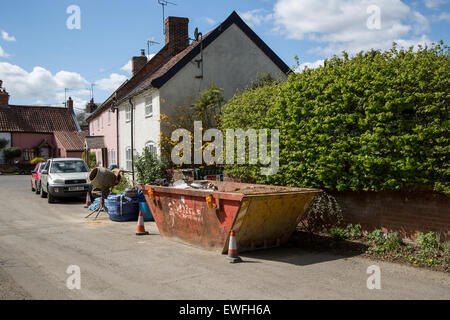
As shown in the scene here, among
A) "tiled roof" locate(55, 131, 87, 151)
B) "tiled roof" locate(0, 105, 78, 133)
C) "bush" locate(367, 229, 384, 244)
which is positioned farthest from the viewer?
"tiled roof" locate(0, 105, 78, 133)

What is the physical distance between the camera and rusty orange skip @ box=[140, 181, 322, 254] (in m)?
6.86

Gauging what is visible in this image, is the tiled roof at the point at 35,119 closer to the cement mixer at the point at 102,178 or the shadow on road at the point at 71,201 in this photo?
the shadow on road at the point at 71,201

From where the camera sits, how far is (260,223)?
725 cm

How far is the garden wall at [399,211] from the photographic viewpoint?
709 centimetres

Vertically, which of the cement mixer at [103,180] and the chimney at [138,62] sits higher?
the chimney at [138,62]

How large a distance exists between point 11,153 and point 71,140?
21.5 ft

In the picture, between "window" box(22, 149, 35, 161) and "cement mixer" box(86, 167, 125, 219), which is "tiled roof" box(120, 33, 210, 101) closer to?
"cement mixer" box(86, 167, 125, 219)

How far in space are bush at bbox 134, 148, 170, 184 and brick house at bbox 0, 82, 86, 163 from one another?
3125cm

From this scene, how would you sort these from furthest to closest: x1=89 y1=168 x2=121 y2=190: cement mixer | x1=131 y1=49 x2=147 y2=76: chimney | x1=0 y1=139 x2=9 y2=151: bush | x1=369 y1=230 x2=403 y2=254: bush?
x1=0 y1=139 x2=9 y2=151: bush
x1=131 y1=49 x2=147 y2=76: chimney
x1=89 y1=168 x2=121 y2=190: cement mixer
x1=369 y1=230 x2=403 y2=254: bush

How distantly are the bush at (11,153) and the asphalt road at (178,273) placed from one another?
3996 centimetres

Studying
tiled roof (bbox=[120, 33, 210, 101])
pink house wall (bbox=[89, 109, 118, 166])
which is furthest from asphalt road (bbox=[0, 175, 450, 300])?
pink house wall (bbox=[89, 109, 118, 166])

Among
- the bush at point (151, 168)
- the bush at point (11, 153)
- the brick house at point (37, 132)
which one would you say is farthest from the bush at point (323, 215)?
the bush at point (11, 153)
